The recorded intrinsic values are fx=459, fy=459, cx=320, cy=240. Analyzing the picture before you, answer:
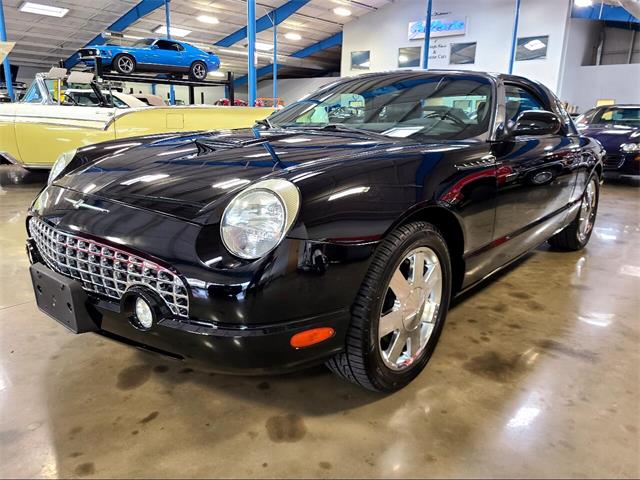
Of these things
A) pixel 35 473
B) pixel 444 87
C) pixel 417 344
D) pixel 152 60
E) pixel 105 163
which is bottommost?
pixel 35 473

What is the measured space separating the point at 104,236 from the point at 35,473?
0.68 meters

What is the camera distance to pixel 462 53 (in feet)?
56.0

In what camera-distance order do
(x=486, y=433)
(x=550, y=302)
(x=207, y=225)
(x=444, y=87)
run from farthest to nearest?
(x=550, y=302), (x=444, y=87), (x=486, y=433), (x=207, y=225)

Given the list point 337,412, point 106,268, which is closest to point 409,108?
point 337,412

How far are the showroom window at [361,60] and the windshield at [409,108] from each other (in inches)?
729

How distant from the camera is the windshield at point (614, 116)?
7664mm

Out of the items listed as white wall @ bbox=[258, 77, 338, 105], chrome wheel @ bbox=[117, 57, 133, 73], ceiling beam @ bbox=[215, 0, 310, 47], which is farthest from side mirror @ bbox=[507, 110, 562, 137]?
white wall @ bbox=[258, 77, 338, 105]

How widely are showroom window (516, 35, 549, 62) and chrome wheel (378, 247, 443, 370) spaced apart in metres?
16.4

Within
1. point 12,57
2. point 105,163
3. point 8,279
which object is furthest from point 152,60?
point 12,57

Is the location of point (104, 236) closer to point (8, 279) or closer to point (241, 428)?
point (241, 428)

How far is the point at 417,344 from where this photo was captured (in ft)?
5.64

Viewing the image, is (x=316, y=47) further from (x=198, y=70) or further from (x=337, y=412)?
(x=337, y=412)

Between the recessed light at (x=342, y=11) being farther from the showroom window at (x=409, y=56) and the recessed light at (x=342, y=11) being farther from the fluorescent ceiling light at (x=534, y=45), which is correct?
the fluorescent ceiling light at (x=534, y=45)

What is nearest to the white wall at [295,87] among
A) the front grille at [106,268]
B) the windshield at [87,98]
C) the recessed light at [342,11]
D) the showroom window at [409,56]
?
the recessed light at [342,11]
